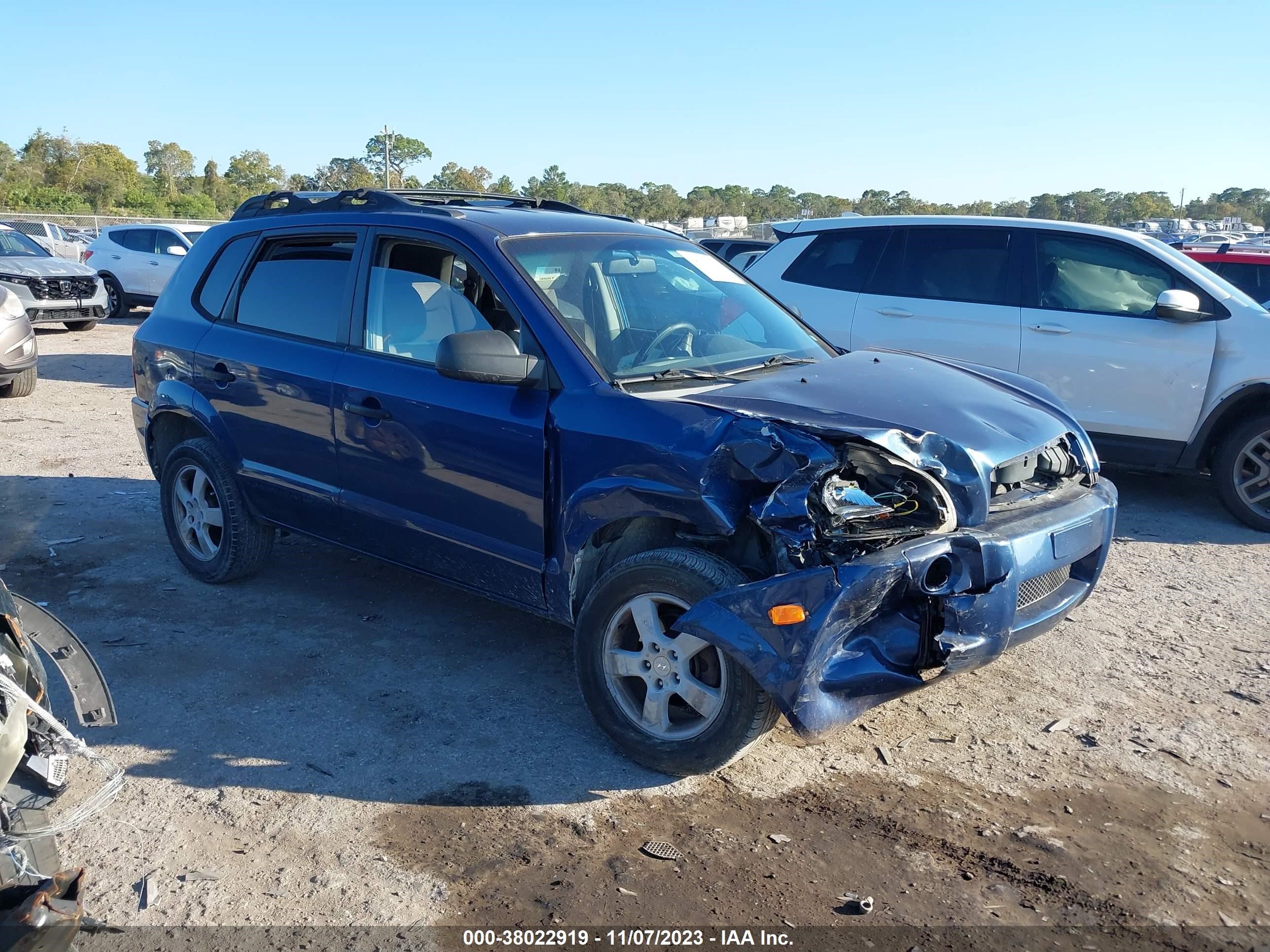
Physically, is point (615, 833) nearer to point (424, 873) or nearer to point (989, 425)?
point (424, 873)

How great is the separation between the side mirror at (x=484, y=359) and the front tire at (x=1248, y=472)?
5131 mm

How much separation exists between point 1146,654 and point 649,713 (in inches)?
99.5

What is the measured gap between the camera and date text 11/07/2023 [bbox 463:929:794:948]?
289 centimetres

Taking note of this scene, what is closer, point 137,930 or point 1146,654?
point 137,930

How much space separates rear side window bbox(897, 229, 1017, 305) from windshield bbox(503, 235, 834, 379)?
3082mm

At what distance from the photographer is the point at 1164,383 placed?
22.9ft

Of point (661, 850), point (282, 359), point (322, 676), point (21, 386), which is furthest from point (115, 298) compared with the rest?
point (661, 850)

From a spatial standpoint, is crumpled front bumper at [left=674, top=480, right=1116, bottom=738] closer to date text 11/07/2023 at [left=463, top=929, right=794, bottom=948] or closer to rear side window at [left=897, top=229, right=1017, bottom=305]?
date text 11/07/2023 at [left=463, top=929, right=794, bottom=948]

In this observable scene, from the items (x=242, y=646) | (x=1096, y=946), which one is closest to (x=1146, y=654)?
(x=1096, y=946)

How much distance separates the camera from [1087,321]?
7.24 m

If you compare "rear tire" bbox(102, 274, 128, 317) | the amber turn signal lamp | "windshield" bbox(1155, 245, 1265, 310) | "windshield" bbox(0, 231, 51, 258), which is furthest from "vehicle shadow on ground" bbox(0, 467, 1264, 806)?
"rear tire" bbox(102, 274, 128, 317)

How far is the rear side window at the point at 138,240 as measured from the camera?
753 inches

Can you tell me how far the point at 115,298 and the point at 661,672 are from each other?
18901mm

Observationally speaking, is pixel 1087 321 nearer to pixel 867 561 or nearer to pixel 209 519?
pixel 867 561
